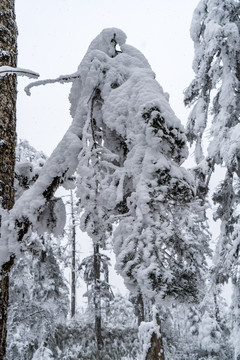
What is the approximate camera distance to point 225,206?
7941 millimetres

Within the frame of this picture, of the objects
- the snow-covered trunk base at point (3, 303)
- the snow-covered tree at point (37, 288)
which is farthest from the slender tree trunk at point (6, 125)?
the snow-covered tree at point (37, 288)

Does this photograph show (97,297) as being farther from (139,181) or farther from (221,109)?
(139,181)

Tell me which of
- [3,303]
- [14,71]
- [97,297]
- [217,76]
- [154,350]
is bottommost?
[154,350]

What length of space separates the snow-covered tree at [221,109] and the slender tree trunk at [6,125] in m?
4.90

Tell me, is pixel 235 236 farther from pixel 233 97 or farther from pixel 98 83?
pixel 98 83

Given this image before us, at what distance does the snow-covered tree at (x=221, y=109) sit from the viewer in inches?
284

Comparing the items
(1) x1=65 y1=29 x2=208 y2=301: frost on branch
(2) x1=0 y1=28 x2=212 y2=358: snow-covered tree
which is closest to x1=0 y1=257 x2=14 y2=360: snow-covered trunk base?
(2) x1=0 y1=28 x2=212 y2=358: snow-covered tree

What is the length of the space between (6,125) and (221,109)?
6.17 m

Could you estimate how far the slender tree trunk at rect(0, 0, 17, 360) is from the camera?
237 centimetres

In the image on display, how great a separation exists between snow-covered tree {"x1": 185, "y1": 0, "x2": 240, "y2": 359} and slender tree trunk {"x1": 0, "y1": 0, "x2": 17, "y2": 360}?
4905mm

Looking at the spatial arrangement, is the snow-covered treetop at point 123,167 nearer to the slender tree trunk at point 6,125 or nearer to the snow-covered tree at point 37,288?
the slender tree trunk at point 6,125

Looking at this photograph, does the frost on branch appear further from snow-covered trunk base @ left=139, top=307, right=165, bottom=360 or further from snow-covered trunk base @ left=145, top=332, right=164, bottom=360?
snow-covered trunk base @ left=145, top=332, right=164, bottom=360

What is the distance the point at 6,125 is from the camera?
2.69 meters

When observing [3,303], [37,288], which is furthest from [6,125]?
[37,288]
